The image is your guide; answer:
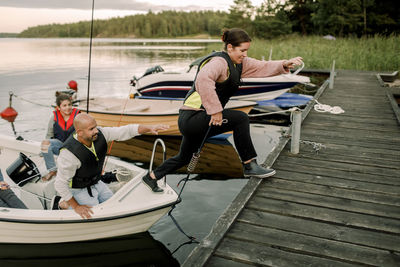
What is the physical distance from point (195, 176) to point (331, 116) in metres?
3.36

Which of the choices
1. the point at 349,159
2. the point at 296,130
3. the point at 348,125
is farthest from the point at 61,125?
the point at 348,125

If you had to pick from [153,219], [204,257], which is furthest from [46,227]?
[204,257]

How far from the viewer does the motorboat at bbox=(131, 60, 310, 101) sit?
1234cm

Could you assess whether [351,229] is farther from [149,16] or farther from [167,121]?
[149,16]

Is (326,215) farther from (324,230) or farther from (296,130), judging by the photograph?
(296,130)

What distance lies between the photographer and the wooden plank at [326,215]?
3.13 metres

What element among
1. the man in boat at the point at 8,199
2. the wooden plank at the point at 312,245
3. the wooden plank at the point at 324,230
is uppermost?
the wooden plank at the point at 324,230

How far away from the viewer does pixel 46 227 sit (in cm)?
407

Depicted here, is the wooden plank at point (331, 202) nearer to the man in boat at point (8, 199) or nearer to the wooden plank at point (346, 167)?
the wooden plank at point (346, 167)

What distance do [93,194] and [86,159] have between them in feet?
2.16

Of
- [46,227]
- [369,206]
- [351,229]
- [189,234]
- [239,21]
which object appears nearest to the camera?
[351,229]

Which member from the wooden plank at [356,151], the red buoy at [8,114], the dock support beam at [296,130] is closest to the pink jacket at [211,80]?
the dock support beam at [296,130]

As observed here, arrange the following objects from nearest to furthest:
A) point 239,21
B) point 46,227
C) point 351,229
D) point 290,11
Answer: point 351,229 < point 46,227 < point 290,11 < point 239,21

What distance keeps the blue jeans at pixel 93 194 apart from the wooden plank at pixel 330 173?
2.28 metres
